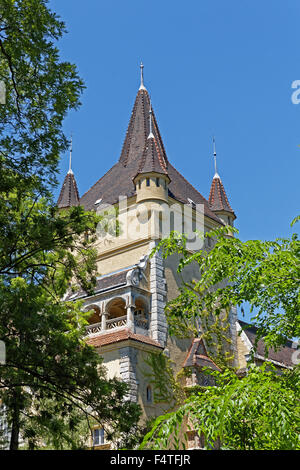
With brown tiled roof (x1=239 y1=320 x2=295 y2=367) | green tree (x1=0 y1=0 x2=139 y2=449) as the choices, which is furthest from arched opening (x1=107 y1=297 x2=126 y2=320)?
green tree (x1=0 y1=0 x2=139 y2=449)

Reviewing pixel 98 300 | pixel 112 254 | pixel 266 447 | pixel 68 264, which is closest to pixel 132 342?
pixel 98 300

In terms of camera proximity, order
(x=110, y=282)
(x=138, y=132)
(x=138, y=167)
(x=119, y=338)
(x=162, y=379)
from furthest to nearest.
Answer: (x=138, y=132) → (x=138, y=167) → (x=110, y=282) → (x=162, y=379) → (x=119, y=338)

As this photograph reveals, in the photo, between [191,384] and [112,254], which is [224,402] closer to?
[191,384]

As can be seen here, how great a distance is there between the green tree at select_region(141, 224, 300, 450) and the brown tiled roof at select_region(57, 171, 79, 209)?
85.8 ft

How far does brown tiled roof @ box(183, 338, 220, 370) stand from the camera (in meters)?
25.2

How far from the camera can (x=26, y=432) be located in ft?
34.3

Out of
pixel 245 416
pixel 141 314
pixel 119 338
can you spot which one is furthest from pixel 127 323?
pixel 245 416

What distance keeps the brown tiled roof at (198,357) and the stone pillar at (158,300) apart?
1568 millimetres

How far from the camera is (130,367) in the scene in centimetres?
2241

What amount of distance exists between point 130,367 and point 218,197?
1665 cm

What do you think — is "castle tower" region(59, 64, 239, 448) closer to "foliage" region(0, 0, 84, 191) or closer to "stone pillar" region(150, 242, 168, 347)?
"stone pillar" region(150, 242, 168, 347)

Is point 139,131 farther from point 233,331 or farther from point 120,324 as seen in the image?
point 120,324
